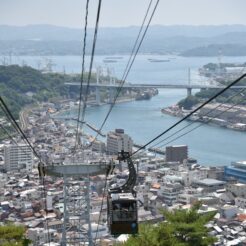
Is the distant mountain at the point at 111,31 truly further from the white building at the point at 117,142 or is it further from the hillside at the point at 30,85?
the white building at the point at 117,142

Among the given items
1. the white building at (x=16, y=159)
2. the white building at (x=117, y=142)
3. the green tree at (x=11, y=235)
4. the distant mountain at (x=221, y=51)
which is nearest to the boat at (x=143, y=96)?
the white building at (x=117, y=142)

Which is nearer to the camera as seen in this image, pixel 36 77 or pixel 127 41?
pixel 36 77

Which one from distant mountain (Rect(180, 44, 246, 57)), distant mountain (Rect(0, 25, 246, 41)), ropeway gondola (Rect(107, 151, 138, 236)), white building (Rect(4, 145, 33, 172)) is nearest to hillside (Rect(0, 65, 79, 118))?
white building (Rect(4, 145, 33, 172))

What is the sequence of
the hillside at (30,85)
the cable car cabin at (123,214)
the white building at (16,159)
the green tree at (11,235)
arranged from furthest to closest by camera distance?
the hillside at (30,85)
the white building at (16,159)
the green tree at (11,235)
the cable car cabin at (123,214)

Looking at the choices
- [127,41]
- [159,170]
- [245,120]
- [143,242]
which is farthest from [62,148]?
[127,41]

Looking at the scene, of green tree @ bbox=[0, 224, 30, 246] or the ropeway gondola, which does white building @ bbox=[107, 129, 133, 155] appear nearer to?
green tree @ bbox=[0, 224, 30, 246]

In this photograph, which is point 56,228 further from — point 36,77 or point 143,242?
point 36,77
